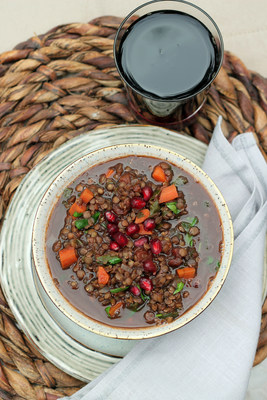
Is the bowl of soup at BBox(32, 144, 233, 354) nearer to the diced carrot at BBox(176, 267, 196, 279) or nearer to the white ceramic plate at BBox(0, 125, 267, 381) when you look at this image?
the diced carrot at BBox(176, 267, 196, 279)

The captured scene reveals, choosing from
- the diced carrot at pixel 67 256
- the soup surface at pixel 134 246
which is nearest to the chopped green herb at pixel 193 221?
the soup surface at pixel 134 246

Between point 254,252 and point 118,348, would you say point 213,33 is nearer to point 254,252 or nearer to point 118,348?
point 254,252

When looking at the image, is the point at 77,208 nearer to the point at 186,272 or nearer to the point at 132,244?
the point at 132,244

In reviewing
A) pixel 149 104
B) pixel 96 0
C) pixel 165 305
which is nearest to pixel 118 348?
pixel 165 305

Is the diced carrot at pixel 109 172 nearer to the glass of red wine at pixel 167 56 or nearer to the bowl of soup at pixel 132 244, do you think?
the bowl of soup at pixel 132 244

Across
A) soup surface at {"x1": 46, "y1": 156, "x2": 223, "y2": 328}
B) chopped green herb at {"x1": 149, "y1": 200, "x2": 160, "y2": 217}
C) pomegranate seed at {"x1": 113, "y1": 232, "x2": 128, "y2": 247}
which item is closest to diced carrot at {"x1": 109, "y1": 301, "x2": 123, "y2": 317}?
soup surface at {"x1": 46, "y1": 156, "x2": 223, "y2": 328}
